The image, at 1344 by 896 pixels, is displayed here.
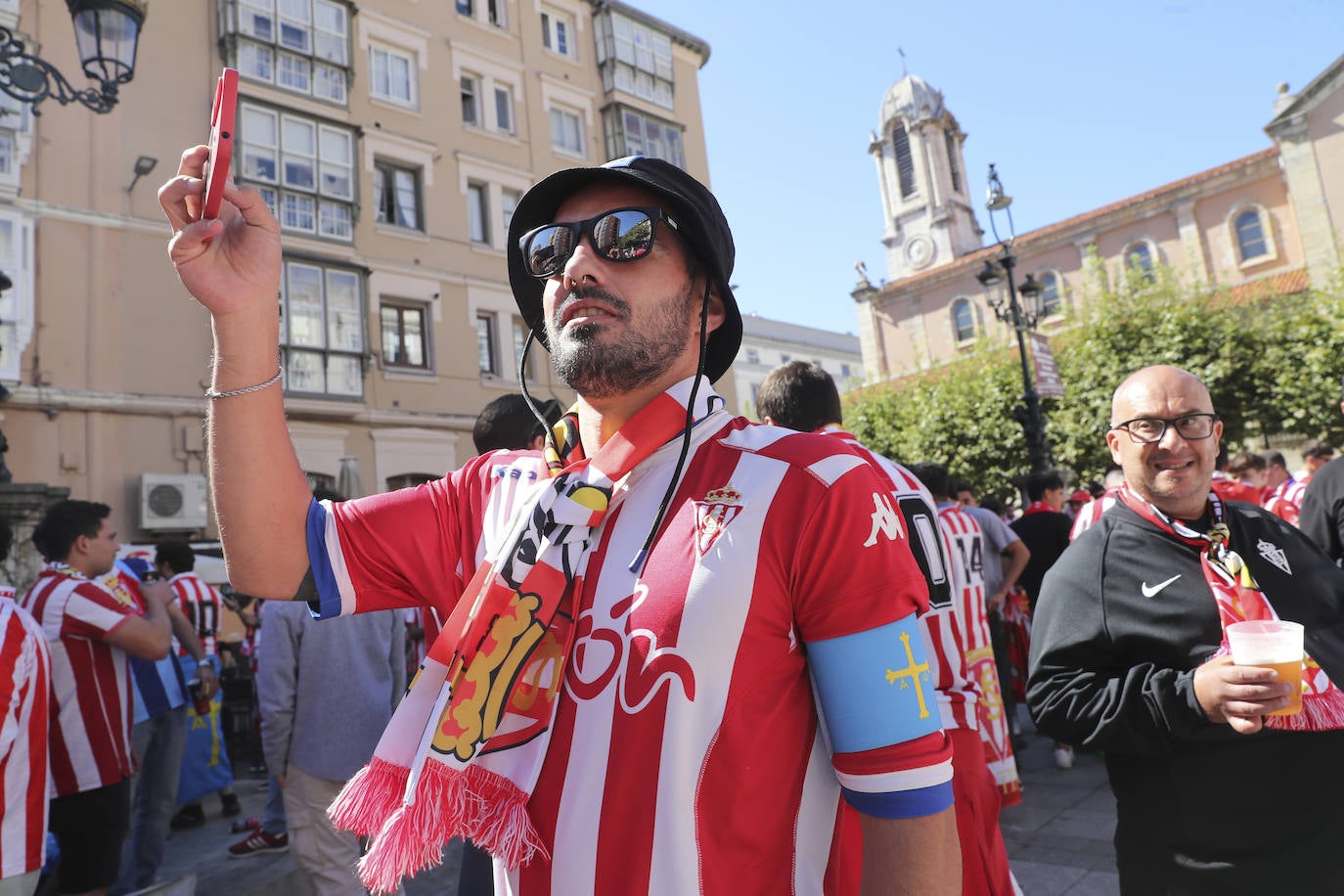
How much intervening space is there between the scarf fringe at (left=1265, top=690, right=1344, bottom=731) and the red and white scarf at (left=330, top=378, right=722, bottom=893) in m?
2.04

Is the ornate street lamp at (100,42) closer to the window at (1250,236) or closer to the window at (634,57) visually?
the window at (634,57)

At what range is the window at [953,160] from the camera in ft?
160

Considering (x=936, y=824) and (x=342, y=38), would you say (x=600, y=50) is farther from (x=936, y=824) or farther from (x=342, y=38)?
(x=936, y=824)

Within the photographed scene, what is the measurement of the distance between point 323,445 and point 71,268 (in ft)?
15.9

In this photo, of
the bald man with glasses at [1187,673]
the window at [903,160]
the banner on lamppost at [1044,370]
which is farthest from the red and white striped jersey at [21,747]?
the window at [903,160]

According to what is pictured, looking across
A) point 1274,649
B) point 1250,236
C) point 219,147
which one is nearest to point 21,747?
point 219,147

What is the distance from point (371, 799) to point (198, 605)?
7018 millimetres

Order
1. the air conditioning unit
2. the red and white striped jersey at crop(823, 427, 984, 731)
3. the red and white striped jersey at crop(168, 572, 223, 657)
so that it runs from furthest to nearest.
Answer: the air conditioning unit, the red and white striped jersey at crop(168, 572, 223, 657), the red and white striped jersey at crop(823, 427, 984, 731)

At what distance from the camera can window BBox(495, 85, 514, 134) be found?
20.9 meters

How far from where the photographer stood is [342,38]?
17.6 metres

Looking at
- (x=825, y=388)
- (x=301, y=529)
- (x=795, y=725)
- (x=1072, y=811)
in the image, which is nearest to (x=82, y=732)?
(x=301, y=529)

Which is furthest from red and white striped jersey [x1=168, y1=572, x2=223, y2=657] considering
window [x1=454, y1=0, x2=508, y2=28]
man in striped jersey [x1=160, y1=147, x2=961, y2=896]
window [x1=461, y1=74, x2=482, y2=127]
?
window [x1=454, y1=0, x2=508, y2=28]

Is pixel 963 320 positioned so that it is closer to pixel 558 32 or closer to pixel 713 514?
pixel 558 32

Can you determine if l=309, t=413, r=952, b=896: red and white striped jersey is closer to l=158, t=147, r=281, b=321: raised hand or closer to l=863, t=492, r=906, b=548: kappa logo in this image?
l=863, t=492, r=906, b=548: kappa logo
